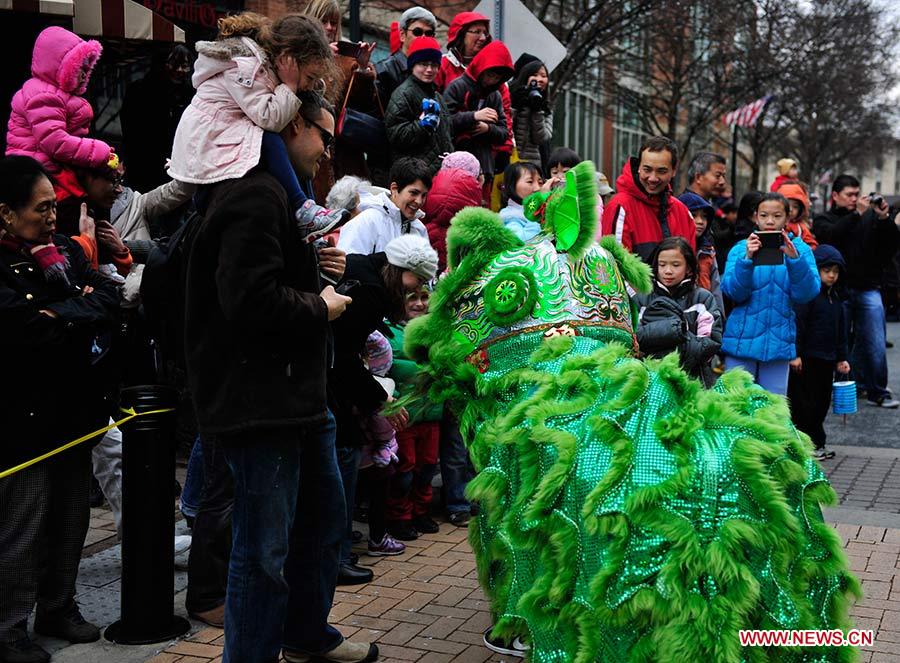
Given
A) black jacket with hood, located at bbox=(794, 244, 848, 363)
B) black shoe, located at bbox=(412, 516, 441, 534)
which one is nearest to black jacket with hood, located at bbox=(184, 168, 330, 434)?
black shoe, located at bbox=(412, 516, 441, 534)

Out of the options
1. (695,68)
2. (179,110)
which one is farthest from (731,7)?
(179,110)

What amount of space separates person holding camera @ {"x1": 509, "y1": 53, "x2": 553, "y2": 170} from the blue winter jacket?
232 cm

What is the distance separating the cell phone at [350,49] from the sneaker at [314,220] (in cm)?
401

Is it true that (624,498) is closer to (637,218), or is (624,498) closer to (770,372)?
(637,218)

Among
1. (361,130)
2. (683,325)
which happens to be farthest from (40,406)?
(361,130)

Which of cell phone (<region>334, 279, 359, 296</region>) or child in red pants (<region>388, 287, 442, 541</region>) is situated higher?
cell phone (<region>334, 279, 359, 296</region>)

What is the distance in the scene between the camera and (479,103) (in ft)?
27.3

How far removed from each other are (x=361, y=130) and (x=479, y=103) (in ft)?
4.43

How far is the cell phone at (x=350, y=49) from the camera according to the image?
7.26 m

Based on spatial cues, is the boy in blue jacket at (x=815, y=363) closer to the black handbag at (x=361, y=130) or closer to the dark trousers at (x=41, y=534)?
the black handbag at (x=361, y=130)

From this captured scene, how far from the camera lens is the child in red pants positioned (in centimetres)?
569

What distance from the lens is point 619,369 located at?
3.28 meters

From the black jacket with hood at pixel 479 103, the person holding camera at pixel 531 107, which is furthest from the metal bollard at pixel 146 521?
the person holding camera at pixel 531 107

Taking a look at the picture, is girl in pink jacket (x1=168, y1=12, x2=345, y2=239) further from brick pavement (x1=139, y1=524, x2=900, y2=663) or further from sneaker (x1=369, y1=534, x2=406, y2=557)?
sneaker (x1=369, y1=534, x2=406, y2=557)
